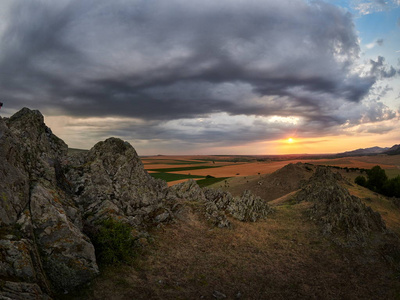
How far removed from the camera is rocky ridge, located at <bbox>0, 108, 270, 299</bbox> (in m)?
10.2

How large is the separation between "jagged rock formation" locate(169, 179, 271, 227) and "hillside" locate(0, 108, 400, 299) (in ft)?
0.57

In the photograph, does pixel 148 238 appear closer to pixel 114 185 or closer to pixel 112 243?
pixel 112 243

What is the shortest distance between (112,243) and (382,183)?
67.6 metres

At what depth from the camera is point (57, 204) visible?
1345cm

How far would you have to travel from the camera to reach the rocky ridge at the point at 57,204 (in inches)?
400

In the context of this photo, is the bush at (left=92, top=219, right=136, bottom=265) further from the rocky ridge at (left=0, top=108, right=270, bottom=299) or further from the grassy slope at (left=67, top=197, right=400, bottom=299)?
the rocky ridge at (left=0, top=108, right=270, bottom=299)

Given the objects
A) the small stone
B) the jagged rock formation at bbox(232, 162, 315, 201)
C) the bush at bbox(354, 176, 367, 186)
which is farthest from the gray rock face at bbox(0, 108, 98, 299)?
the bush at bbox(354, 176, 367, 186)

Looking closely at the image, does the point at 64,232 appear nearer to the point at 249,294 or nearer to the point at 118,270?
the point at 118,270

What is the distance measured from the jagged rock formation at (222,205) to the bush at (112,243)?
34.5 feet

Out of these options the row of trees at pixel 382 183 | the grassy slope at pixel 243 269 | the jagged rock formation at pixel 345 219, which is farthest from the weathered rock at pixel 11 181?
the row of trees at pixel 382 183

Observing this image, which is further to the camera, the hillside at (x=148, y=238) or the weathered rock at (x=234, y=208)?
the weathered rock at (x=234, y=208)

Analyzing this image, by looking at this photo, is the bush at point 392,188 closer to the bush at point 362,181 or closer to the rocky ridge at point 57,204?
the bush at point 362,181

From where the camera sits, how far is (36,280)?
996cm

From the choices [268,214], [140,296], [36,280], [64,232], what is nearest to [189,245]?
[140,296]
